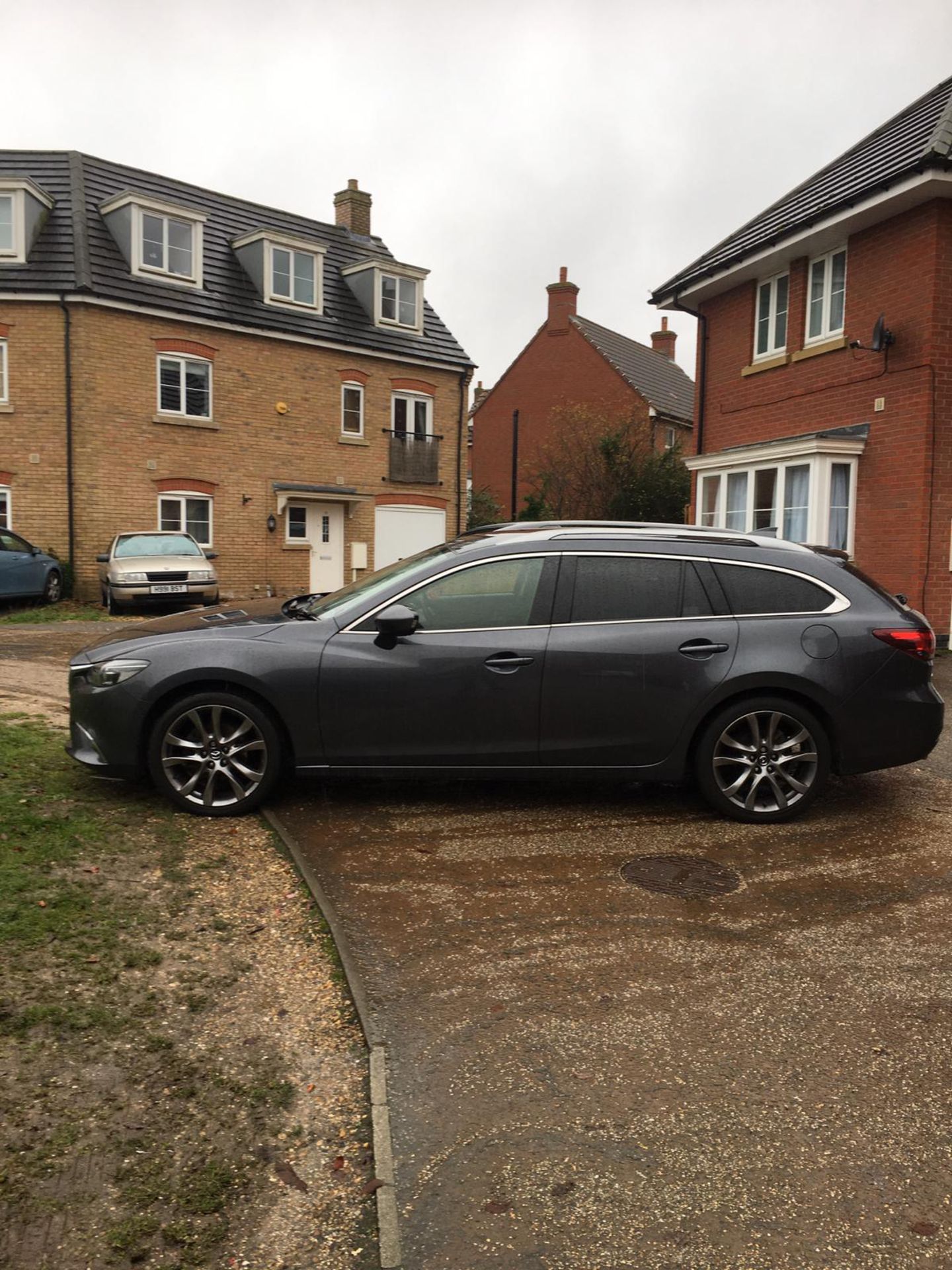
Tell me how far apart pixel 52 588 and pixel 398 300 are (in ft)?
42.6

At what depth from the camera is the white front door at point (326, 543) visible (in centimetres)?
2494

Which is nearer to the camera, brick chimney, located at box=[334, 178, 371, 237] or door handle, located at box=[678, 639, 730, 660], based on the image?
door handle, located at box=[678, 639, 730, 660]

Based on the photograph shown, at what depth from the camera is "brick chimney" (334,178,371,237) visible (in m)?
29.0

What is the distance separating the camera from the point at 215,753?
525 centimetres

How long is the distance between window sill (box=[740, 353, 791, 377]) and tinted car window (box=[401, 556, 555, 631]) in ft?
39.5

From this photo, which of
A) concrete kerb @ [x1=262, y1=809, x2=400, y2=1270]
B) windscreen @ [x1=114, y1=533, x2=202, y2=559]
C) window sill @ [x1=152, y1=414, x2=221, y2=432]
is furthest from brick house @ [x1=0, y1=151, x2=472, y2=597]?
concrete kerb @ [x1=262, y1=809, x2=400, y2=1270]

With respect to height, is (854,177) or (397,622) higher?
(854,177)

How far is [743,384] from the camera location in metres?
17.0

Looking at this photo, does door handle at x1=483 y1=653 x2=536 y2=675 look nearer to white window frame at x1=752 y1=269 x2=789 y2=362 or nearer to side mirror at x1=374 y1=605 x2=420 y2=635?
side mirror at x1=374 y1=605 x2=420 y2=635

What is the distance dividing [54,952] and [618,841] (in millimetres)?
2791

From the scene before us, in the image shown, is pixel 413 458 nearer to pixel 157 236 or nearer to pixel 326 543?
pixel 326 543

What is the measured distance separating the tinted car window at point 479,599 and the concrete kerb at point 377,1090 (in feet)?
5.10

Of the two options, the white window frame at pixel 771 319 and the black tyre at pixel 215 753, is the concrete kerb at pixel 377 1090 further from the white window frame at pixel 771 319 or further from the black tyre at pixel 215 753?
the white window frame at pixel 771 319

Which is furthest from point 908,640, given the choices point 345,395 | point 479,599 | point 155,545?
point 345,395
